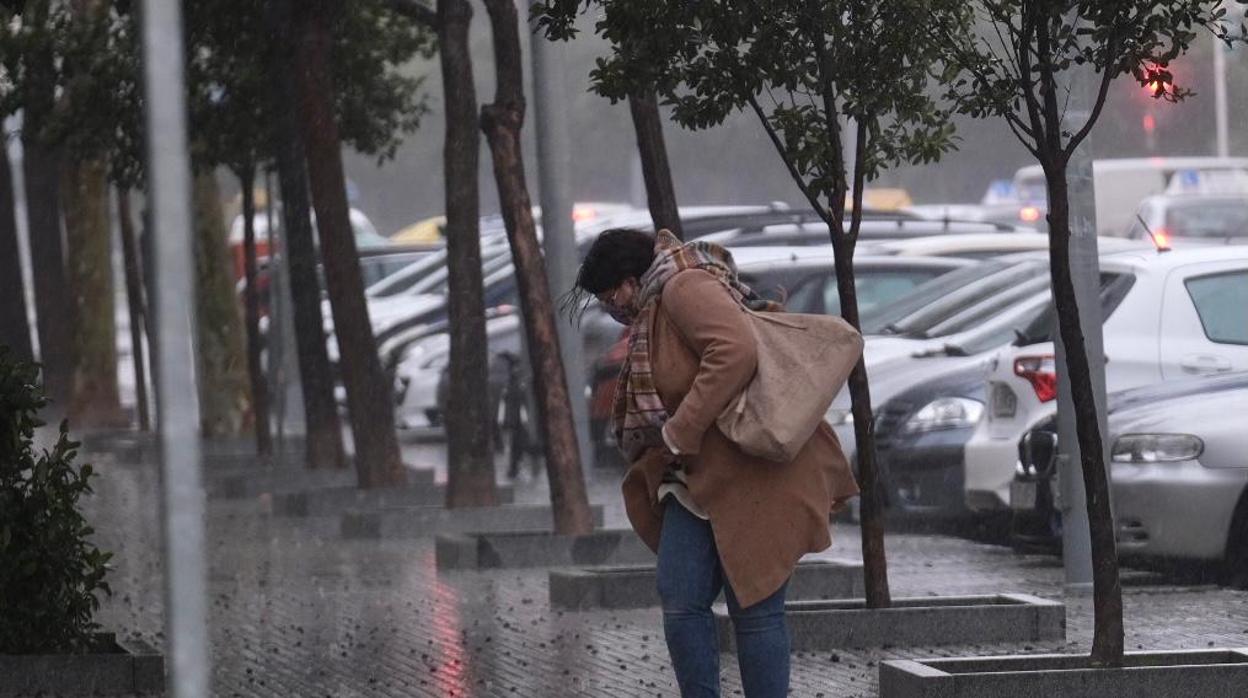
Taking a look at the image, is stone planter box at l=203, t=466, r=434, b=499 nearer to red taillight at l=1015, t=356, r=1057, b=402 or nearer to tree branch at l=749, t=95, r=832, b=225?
red taillight at l=1015, t=356, r=1057, b=402

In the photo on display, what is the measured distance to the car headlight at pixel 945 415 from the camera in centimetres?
1423

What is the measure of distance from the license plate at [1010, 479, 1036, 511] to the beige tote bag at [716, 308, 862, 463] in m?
5.64

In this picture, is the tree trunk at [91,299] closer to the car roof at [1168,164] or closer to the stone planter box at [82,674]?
the car roof at [1168,164]

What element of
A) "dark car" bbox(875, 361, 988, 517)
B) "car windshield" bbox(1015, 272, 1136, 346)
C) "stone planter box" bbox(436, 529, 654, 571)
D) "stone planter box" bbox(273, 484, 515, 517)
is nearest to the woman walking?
"stone planter box" bbox(436, 529, 654, 571)

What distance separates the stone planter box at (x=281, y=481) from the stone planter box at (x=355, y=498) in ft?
1.14

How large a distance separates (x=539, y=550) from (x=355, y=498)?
4408 millimetres

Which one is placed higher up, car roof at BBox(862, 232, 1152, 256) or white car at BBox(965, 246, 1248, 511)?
car roof at BBox(862, 232, 1152, 256)

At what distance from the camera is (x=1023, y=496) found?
39.5ft

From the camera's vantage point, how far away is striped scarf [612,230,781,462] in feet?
→ 21.5

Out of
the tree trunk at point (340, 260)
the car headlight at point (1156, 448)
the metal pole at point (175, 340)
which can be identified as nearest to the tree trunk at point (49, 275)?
the tree trunk at point (340, 260)

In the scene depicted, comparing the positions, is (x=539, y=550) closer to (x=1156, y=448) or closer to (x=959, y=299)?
(x=1156, y=448)

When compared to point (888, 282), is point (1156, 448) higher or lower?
lower

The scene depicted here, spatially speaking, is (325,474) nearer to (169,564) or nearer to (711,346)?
(711,346)

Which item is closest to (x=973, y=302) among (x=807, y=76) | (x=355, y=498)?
(x=355, y=498)
